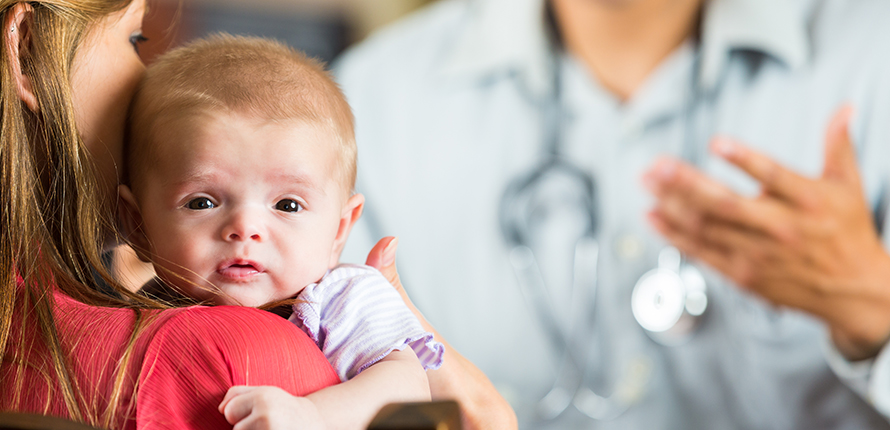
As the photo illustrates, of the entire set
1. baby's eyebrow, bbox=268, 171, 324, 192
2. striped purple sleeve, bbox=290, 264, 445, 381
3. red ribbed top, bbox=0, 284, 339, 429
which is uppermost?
baby's eyebrow, bbox=268, 171, 324, 192

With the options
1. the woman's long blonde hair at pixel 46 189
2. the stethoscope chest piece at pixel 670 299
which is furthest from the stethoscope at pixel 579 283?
the woman's long blonde hair at pixel 46 189

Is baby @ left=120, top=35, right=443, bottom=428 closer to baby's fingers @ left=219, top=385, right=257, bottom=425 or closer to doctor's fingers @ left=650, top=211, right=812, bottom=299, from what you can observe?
baby's fingers @ left=219, top=385, right=257, bottom=425

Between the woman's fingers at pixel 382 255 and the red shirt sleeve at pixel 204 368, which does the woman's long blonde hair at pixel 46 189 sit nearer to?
the red shirt sleeve at pixel 204 368

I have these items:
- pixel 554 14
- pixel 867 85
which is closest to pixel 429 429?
pixel 554 14

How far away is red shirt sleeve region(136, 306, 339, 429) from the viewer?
1.12 feet

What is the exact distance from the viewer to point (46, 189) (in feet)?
1.47

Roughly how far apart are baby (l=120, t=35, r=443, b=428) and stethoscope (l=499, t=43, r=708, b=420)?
4.09 ft

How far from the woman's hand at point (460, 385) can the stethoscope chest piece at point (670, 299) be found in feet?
3.70

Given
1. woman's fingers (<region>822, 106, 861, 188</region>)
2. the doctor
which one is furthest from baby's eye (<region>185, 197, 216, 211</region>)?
woman's fingers (<region>822, 106, 861, 188</region>)

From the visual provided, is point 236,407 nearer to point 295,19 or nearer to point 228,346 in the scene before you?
point 228,346

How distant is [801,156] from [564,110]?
62 cm

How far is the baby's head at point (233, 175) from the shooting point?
43 cm

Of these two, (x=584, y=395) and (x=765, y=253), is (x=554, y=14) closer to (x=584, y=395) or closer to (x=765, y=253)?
(x=765, y=253)

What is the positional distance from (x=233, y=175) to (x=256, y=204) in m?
0.03
